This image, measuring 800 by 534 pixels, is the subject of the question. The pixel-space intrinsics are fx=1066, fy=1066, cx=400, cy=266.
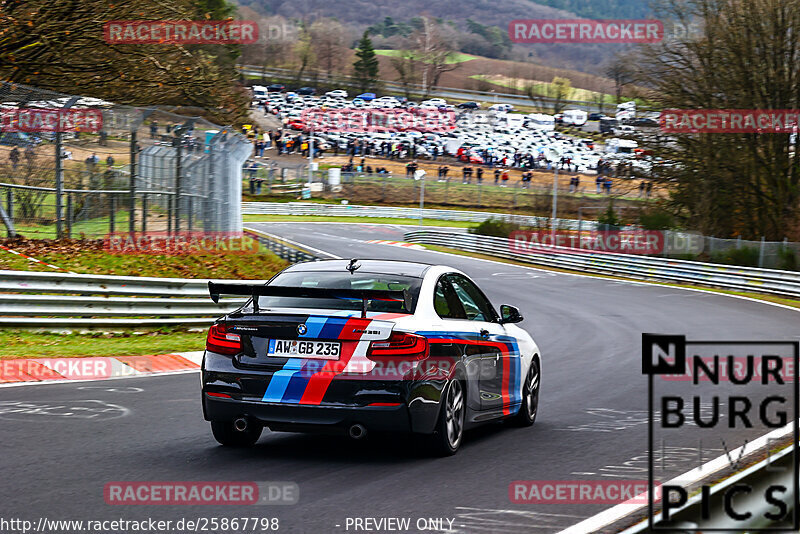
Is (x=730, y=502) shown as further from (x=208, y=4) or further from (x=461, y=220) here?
(x=208, y=4)

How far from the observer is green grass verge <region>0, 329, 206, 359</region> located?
1303cm

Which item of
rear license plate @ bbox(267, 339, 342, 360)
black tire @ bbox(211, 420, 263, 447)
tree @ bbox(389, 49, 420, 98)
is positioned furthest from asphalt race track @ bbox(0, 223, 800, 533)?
tree @ bbox(389, 49, 420, 98)

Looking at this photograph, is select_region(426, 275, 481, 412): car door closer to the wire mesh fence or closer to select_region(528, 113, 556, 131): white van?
the wire mesh fence

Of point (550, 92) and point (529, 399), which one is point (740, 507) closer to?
point (529, 399)

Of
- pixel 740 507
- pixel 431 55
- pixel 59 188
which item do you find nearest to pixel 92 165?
pixel 59 188

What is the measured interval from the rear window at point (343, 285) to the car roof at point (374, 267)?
0.28ft

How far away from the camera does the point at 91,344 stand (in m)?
14.2

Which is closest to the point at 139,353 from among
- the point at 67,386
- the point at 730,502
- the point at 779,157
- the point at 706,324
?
the point at 67,386

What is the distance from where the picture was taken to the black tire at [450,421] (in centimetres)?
748

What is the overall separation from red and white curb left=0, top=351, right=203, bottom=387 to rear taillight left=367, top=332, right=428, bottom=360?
205 inches

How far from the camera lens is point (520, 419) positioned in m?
9.43

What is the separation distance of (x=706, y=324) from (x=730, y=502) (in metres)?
18.9


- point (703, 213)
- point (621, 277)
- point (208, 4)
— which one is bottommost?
point (621, 277)

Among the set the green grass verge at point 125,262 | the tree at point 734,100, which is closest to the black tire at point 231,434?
the green grass verge at point 125,262
